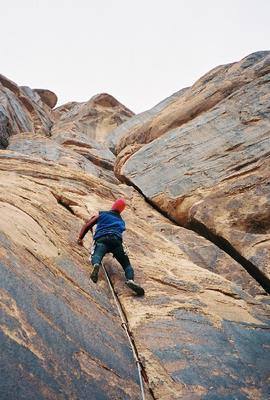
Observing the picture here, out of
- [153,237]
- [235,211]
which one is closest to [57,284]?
[153,237]

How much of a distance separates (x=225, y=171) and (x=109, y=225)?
297 inches

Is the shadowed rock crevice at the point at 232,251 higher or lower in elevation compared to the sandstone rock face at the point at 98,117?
lower

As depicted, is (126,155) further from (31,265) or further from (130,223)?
(31,265)

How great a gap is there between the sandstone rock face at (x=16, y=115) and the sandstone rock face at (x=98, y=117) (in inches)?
78.6

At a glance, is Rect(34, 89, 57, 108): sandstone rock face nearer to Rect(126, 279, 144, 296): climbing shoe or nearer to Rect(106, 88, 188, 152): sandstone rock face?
Rect(106, 88, 188, 152): sandstone rock face

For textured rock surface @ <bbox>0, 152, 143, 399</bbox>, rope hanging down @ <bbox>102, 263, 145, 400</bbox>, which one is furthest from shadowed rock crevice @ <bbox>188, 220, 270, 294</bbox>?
textured rock surface @ <bbox>0, 152, 143, 399</bbox>

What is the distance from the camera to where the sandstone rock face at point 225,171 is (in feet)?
38.6

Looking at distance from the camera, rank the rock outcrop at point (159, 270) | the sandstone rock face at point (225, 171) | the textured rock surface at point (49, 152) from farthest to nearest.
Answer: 1. the textured rock surface at point (49, 152)
2. the sandstone rock face at point (225, 171)
3. the rock outcrop at point (159, 270)

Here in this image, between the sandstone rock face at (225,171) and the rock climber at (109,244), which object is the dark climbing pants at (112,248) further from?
the sandstone rock face at (225,171)

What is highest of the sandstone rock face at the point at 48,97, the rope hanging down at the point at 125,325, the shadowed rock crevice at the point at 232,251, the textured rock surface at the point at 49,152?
the sandstone rock face at the point at 48,97

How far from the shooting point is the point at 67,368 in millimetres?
4242

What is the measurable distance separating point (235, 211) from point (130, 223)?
355 centimetres

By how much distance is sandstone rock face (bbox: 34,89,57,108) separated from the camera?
159ft

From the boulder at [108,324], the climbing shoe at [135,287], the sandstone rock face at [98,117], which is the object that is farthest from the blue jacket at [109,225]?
the sandstone rock face at [98,117]
